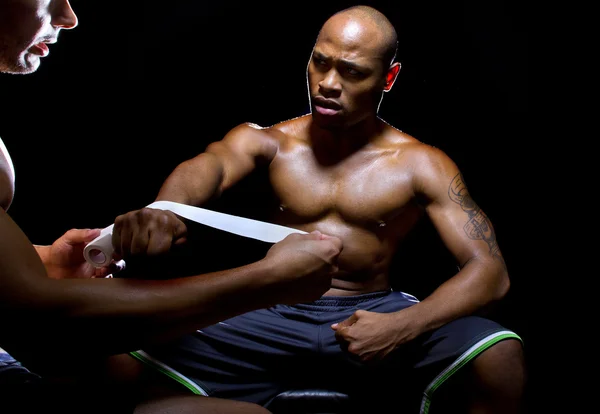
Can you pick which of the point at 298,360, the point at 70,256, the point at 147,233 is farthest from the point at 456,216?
the point at 70,256

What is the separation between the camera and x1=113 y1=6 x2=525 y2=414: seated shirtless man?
158 cm

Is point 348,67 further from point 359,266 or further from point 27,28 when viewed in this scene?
point 27,28

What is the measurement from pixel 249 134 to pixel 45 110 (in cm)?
76

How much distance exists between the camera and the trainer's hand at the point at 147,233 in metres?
1.19

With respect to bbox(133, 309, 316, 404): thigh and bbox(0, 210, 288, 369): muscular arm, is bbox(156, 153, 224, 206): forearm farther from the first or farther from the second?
bbox(0, 210, 288, 369): muscular arm

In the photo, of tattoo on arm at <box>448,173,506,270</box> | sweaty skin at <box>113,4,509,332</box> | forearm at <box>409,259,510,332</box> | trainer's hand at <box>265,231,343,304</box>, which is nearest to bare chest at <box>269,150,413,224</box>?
sweaty skin at <box>113,4,509,332</box>

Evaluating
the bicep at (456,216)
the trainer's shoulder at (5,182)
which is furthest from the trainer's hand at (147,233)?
the bicep at (456,216)

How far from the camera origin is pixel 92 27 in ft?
7.22

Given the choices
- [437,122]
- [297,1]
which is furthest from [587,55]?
[297,1]

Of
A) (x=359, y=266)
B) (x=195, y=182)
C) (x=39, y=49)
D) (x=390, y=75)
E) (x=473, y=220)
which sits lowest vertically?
(x=359, y=266)

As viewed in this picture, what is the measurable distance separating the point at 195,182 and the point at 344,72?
1.61ft

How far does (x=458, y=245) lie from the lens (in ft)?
5.82

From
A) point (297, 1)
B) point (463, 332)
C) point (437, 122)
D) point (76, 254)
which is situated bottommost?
point (463, 332)

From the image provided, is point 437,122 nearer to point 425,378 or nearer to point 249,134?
point 249,134
